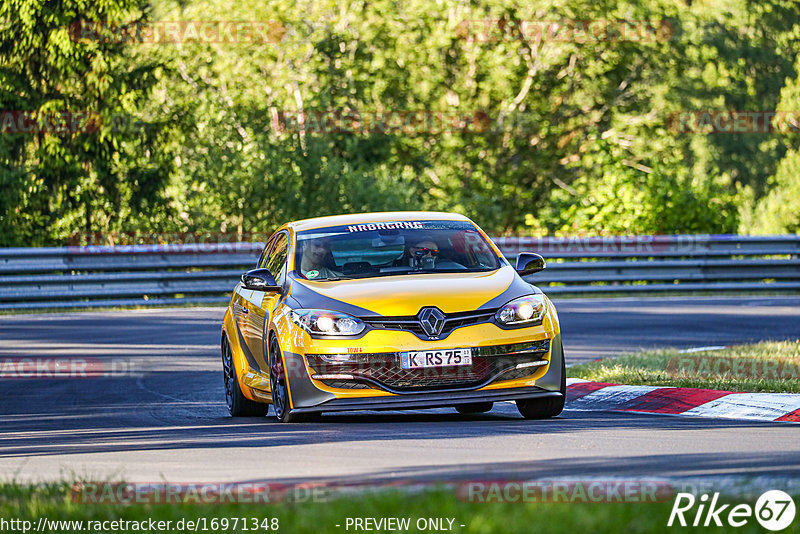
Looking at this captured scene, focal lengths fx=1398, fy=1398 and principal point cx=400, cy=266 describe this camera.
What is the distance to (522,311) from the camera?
9578 millimetres

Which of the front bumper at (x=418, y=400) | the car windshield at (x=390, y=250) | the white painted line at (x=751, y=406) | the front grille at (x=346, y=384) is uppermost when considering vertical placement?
the car windshield at (x=390, y=250)

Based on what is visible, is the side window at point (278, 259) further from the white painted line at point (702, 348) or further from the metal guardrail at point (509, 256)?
the metal guardrail at point (509, 256)

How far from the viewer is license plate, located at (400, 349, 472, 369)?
9.25 meters

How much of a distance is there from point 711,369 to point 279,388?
4.38 m

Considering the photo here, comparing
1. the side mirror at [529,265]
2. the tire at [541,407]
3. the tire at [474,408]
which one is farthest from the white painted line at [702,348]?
the tire at [541,407]

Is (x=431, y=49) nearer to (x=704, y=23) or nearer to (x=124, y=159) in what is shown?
(x=124, y=159)

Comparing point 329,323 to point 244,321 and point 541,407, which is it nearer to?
point 541,407

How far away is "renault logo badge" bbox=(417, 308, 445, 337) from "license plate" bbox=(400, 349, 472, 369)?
0.43ft

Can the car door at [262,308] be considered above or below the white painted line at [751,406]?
above

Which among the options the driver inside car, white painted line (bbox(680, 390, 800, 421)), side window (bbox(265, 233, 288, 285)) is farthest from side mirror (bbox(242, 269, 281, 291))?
white painted line (bbox(680, 390, 800, 421))

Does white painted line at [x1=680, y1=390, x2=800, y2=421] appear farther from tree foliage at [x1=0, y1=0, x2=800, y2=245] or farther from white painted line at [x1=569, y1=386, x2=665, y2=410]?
tree foliage at [x1=0, y1=0, x2=800, y2=245]

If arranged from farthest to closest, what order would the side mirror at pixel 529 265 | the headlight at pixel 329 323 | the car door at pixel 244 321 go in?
the car door at pixel 244 321 → the side mirror at pixel 529 265 → the headlight at pixel 329 323

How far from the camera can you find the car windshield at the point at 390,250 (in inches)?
406

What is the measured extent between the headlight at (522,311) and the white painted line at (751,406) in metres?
1.46
